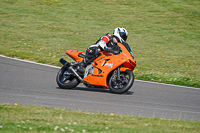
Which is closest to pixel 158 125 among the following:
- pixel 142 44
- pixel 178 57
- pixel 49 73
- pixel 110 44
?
pixel 110 44

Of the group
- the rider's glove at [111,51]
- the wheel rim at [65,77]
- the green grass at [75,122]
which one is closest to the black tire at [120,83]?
the rider's glove at [111,51]

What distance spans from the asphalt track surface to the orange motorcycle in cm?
24

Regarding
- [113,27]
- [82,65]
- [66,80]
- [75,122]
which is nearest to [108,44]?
[82,65]

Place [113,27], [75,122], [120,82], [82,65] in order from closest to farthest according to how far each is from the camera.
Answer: [75,122] < [120,82] < [82,65] < [113,27]

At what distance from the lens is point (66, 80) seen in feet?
27.7

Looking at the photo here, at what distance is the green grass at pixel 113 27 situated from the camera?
1344 cm

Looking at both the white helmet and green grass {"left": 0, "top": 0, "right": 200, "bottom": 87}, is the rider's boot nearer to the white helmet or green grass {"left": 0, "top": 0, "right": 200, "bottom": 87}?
the white helmet

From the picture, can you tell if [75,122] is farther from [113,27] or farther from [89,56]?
→ [113,27]

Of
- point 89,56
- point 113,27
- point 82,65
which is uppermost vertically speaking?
point 113,27

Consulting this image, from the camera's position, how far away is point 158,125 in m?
4.88

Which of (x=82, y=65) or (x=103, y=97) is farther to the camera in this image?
(x=82, y=65)

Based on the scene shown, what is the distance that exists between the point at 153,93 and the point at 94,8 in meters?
22.7

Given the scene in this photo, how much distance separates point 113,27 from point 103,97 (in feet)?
54.3

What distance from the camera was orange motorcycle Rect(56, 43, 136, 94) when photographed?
7641 millimetres
